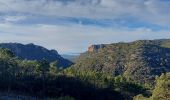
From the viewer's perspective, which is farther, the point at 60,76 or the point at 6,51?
the point at 6,51

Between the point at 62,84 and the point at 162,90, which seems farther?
the point at 62,84

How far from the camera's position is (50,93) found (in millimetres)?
78062

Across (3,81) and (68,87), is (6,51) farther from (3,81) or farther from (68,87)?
(3,81)

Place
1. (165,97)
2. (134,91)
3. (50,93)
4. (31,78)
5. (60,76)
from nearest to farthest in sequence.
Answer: (165,97) < (50,93) < (31,78) < (60,76) < (134,91)

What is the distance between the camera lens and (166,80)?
6419 centimetres

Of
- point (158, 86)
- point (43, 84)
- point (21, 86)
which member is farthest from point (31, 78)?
point (158, 86)

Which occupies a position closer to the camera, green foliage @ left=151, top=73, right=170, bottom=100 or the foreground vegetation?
green foliage @ left=151, top=73, right=170, bottom=100

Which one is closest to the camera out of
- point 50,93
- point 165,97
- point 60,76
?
point 165,97

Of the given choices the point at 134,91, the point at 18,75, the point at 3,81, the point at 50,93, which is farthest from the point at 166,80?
the point at 134,91

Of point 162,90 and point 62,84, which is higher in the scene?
point 162,90

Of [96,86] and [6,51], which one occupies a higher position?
[6,51]

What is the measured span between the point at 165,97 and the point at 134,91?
161ft

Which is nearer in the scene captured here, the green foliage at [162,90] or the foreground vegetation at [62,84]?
the green foliage at [162,90]

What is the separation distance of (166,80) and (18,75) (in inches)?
1410
